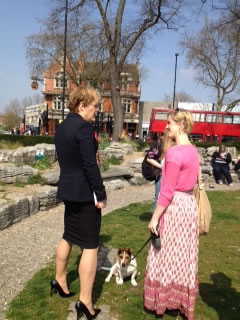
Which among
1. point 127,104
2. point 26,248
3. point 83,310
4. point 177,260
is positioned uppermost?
point 127,104

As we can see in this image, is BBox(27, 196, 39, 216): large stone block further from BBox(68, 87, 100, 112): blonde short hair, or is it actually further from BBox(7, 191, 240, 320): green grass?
BBox(68, 87, 100, 112): blonde short hair

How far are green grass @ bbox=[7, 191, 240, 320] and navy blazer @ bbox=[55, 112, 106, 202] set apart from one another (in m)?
1.24

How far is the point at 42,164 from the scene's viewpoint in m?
10.9

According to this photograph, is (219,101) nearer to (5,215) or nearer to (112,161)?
(112,161)

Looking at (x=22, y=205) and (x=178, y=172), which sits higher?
(x=178, y=172)

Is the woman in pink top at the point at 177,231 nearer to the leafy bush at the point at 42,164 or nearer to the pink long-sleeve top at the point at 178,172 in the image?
the pink long-sleeve top at the point at 178,172

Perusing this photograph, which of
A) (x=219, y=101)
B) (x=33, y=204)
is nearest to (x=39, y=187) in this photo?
(x=33, y=204)

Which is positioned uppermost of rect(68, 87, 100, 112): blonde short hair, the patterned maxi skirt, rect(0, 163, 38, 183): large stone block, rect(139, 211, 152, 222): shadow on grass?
rect(68, 87, 100, 112): blonde short hair

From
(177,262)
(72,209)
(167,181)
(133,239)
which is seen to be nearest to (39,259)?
(133,239)

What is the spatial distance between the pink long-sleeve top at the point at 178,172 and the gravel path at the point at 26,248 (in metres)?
1.94

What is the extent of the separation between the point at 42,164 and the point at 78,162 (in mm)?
8383

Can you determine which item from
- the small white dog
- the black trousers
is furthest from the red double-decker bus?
the small white dog

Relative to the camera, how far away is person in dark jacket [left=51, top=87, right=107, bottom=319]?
107 inches

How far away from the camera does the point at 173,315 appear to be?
3205 mm
